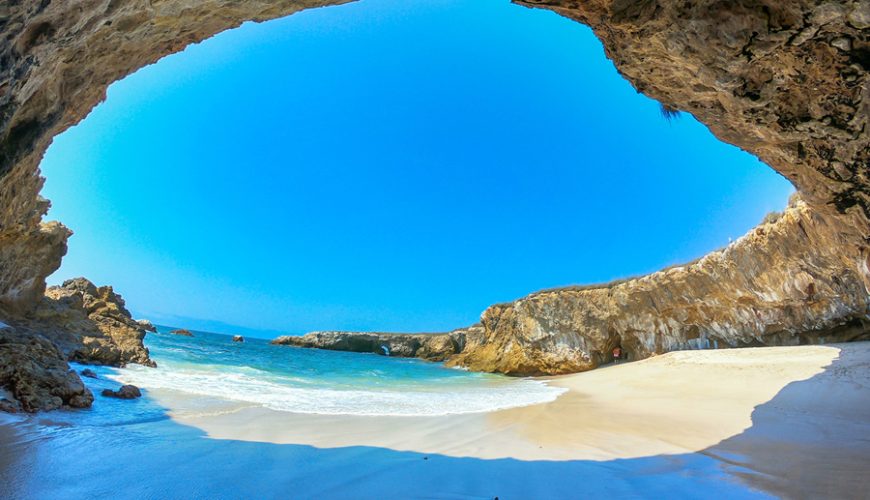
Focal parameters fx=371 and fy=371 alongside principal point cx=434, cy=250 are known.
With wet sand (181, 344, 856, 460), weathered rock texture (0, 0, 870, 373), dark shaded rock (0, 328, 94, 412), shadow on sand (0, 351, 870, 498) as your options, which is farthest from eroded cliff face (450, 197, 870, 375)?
dark shaded rock (0, 328, 94, 412)

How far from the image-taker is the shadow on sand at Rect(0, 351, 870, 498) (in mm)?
3833

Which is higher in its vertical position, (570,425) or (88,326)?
(88,326)

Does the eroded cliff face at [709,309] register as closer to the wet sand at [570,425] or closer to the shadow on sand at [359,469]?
the wet sand at [570,425]

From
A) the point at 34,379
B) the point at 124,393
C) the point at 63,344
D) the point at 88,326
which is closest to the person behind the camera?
the point at 34,379

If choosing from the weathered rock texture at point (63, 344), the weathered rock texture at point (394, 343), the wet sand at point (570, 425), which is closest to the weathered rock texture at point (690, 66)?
the weathered rock texture at point (63, 344)

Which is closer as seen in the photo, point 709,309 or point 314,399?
point 314,399

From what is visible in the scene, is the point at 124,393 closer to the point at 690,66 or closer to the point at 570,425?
the point at 570,425

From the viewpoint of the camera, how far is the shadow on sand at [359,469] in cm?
383

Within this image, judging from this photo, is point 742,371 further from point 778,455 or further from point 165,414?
point 165,414

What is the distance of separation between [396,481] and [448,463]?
92 cm

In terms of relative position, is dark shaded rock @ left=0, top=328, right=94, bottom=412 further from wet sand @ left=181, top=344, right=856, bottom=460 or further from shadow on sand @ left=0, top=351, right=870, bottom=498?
wet sand @ left=181, top=344, right=856, bottom=460

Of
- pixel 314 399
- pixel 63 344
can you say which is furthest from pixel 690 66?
pixel 63 344

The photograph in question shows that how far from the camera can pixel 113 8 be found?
4.63 metres

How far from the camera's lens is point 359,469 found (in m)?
4.58
